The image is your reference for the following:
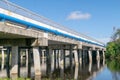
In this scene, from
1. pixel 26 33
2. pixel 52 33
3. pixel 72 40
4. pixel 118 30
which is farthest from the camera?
pixel 118 30

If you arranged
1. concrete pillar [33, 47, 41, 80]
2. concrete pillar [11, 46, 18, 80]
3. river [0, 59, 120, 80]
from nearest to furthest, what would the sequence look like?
1. concrete pillar [33, 47, 41, 80]
2. concrete pillar [11, 46, 18, 80]
3. river [0, 59, 120, 80]

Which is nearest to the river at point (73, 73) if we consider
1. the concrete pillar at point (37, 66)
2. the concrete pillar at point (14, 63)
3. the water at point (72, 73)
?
the water at point (72, 73)

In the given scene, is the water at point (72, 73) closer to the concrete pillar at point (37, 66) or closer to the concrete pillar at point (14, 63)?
the concrete pillar at point (37, 66)

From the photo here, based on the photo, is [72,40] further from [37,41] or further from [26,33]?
[26,33]

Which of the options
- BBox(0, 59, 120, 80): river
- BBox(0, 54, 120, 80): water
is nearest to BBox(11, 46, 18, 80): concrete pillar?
BBox(0, 54, 120, 80): water

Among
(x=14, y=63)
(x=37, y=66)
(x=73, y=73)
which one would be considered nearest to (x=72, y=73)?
(x=73, y=73)

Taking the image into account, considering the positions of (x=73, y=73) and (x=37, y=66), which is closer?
(x=37, y=66)

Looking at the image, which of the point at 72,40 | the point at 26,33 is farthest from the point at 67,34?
the point at 26,33

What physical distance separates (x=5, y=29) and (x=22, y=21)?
3797 mm

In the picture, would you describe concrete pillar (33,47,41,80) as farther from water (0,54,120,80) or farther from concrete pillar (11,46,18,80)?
concrete pillar (11,46,18,80)

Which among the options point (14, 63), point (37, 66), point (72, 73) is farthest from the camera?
point (72, 73)

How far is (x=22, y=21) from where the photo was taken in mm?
27125

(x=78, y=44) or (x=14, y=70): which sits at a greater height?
(x=78, y=44)

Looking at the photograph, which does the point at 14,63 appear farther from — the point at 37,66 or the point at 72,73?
the point at 72,73
